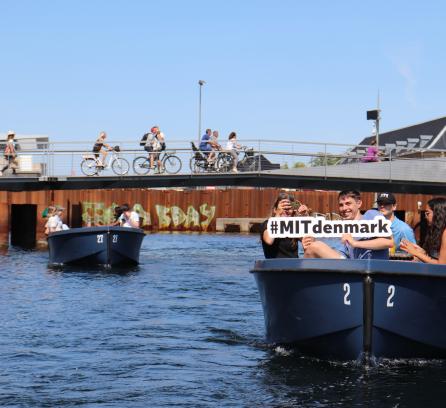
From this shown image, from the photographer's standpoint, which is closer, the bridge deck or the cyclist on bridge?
the cyclist on bridge

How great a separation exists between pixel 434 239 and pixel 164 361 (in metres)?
3.59

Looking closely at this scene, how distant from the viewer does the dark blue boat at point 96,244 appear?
2712 centimetres

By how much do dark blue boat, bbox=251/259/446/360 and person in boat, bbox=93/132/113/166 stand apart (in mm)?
26828

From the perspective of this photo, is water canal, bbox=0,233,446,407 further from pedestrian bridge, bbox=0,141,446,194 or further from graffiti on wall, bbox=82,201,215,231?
graffiti on wall, bbox=82,201,215,231

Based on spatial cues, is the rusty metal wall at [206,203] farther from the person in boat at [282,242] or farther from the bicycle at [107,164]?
the person in boat at [282,242]

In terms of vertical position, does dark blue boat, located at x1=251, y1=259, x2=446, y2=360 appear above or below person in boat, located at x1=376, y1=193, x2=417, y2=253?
below

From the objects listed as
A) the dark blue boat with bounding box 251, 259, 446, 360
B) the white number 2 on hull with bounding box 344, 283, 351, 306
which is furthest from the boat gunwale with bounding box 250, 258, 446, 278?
the white number 2 on hull with bounding box 344, 283, 351, 306

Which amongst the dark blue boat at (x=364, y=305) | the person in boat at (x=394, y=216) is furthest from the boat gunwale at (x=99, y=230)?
the dark blue boat at (x=364, y=305)

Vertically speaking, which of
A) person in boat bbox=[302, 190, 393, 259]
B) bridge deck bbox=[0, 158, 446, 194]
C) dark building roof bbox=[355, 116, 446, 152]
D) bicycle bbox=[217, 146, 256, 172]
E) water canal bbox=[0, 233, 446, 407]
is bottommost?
water canal bbox=[0, 233, 446, 407]

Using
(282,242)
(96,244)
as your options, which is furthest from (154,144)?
(282,242)

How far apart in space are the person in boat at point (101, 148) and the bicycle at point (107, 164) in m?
0.12

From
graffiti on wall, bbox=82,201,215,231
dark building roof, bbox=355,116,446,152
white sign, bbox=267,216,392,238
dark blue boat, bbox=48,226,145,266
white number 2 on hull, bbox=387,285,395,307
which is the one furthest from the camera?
dark building roof, bbox=355,116,446,152

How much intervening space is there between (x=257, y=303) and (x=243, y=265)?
12922mm

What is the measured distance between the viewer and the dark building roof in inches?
3529
